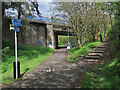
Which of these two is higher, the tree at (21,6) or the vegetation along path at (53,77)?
the tree at (21,6)

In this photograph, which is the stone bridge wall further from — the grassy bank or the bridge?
the grassy bank

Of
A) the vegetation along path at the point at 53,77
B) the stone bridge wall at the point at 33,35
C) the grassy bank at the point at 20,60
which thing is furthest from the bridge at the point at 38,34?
the vegetation along path at the point at 53,77

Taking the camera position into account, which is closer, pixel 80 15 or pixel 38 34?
pixel 80 15

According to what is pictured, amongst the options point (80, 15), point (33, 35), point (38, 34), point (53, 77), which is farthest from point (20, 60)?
point (38, 34)

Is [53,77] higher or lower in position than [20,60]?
lower

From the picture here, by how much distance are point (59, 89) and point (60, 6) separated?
12634mm

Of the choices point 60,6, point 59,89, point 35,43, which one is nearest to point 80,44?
point 60,6

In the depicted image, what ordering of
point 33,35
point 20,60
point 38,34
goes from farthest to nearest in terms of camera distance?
point 38,34
point 33,35
point 20,60

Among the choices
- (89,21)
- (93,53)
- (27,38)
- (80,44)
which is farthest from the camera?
(27,38)

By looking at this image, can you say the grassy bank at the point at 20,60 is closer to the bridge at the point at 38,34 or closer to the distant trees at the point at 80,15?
the distant trees at the point at 80,15

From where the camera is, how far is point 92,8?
46.1ft

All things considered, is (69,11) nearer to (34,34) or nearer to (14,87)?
(34,34)

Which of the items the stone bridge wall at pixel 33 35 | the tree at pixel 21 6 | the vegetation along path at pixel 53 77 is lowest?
the vegetation along path at pixel 53 77

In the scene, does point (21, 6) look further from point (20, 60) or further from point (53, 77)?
point (53, 77)
